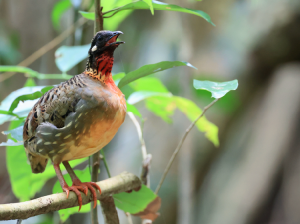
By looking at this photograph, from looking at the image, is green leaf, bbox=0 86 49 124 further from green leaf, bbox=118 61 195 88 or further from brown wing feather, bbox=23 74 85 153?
green leaf, bbox=118 61 195 88

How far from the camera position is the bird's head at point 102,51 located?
26.0 inches

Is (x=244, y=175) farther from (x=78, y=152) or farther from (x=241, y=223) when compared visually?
(x=78, y=152)

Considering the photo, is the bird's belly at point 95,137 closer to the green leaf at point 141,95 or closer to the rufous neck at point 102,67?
the rufous neck at point 102,67

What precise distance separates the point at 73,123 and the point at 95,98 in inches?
2.9

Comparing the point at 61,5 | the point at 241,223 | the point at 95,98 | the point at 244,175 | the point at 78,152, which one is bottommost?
the point at 241,223

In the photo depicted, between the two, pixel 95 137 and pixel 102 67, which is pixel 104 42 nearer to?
pixel 102 67

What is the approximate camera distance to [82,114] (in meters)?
0.64

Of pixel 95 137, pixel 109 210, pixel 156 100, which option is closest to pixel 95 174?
pixel 109 210

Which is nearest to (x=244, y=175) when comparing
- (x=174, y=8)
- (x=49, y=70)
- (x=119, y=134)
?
(x=119, y=134)

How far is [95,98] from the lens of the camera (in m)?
0.64

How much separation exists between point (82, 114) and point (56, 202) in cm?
19

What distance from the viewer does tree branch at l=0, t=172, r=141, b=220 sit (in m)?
0.50

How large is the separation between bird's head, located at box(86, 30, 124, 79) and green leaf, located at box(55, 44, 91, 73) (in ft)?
1.19

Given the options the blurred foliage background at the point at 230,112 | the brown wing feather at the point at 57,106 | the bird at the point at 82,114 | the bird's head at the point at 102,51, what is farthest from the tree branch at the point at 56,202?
the blurred foliage background at the point at 230,112
